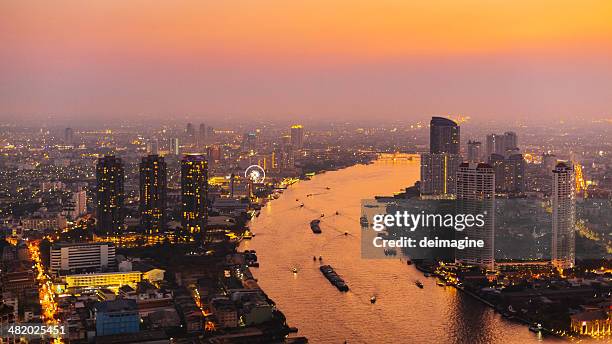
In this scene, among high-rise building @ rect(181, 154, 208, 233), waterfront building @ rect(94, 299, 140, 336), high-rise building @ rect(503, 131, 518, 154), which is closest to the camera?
waterfront building @ rect(94, 299, 140, 336)

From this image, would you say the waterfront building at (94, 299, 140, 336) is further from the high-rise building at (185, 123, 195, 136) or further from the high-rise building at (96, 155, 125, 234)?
the high-rise building at (185, 123, 195, 136)

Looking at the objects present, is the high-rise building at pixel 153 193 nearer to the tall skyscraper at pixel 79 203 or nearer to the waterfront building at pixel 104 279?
the tall skyscraper at pixel 79 203

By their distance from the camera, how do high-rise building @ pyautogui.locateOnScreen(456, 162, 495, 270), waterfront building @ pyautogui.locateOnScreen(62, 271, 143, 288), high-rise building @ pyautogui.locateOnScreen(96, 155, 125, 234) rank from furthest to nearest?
high-rise building @ pyautogui.locateOnScreen(96, 155, 125, 234) < high-rise building @ pyautogui.locateOnScreen(456, 162, 495, 270) < waterfront building @ pyautogui.locateOnScreen(62, 271, 143, 288)

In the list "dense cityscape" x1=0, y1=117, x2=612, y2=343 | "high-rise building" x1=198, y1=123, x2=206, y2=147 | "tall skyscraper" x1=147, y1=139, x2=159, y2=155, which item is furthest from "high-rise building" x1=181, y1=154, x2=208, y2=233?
"high-rise building" x1=198, y1=123, x2=206, y2=147

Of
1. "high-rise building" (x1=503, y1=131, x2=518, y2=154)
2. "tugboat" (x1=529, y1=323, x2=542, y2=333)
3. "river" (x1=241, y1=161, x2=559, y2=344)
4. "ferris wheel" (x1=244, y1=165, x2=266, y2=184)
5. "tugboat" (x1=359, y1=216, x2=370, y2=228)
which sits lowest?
"tugboat" (x1=529, y1=323, x2=542, y2=333)

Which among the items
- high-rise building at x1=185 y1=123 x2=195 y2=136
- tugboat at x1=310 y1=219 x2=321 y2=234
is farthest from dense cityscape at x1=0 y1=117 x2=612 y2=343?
tugboat at x1=310 y1=219 x2=321 y2=234

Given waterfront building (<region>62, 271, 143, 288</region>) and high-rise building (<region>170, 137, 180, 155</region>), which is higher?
high-rise building (<region>170, 137, 180, 155</region>)

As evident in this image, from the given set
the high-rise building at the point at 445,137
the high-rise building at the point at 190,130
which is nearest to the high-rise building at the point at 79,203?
the high-rise building at the point at 445,137

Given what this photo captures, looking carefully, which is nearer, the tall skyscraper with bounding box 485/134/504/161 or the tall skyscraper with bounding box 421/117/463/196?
the tall skyscraper with bounding box 421/117/463/196
